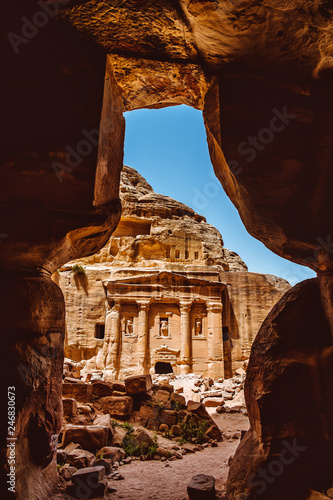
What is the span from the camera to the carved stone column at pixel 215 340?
57.6ft

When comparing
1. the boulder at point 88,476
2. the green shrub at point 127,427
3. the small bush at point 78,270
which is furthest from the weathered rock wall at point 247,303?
the boulder at point 88,476

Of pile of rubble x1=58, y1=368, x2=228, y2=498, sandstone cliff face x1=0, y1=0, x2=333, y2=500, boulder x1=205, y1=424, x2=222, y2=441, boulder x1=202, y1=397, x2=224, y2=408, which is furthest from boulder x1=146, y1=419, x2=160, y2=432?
boulder x1=202, y1=397, x2=224, y2=408

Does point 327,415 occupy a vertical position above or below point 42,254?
below

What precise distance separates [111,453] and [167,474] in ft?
3.81

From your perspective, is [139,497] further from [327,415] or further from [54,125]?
[54,125]

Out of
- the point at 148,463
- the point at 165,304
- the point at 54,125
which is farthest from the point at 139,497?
the point at 165,304

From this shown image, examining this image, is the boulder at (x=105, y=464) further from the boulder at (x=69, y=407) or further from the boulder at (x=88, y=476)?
the boulder at (x=69, y=407)

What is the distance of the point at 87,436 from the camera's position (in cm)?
607

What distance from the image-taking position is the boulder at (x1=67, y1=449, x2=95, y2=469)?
16.7ft

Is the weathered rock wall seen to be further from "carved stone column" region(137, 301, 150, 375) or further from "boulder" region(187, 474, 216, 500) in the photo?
"boulder" region(187, 474, 216, 500)

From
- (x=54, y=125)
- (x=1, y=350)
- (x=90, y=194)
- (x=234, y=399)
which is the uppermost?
(x=54, y=125)

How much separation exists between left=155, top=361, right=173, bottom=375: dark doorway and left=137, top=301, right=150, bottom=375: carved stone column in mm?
929

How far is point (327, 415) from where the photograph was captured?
136 inches

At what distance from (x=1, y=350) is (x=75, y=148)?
233 centimetres
